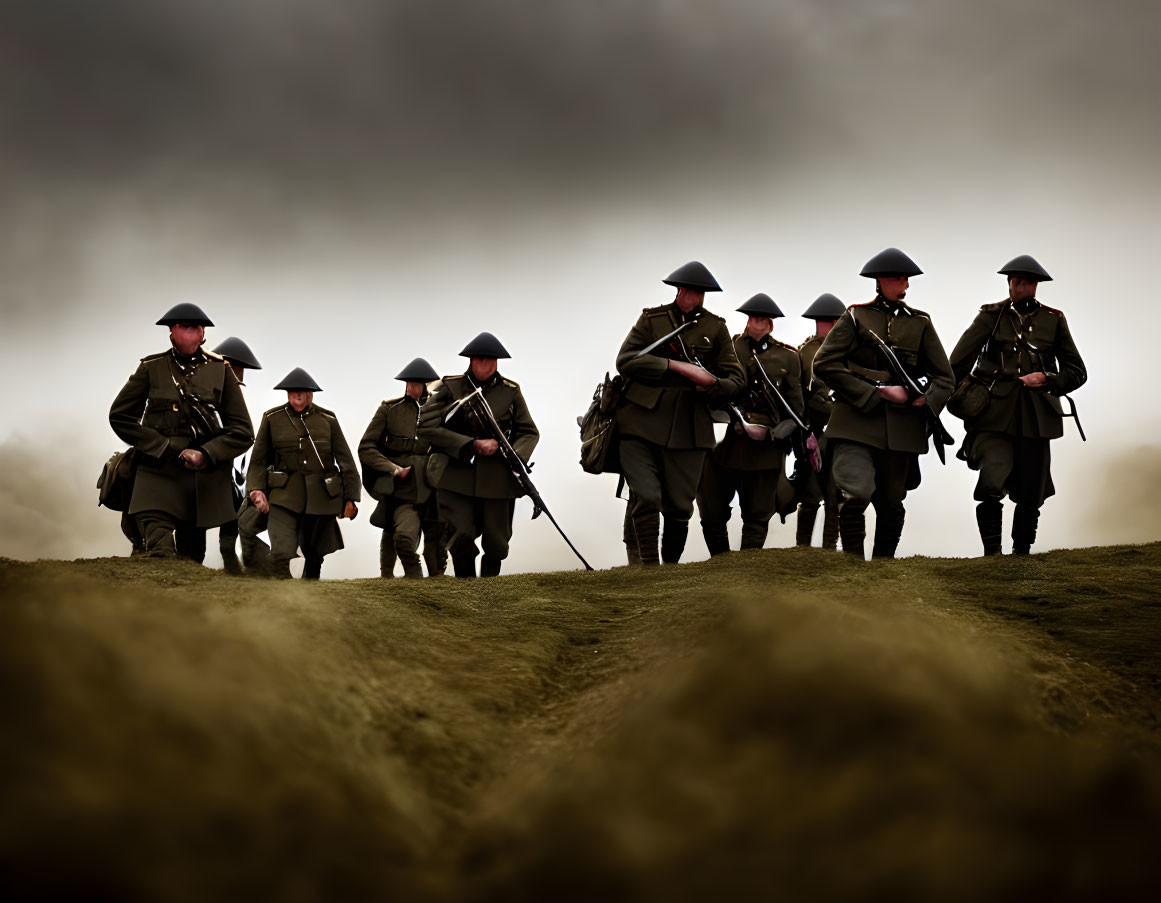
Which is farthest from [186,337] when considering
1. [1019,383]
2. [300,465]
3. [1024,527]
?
[1024,527]

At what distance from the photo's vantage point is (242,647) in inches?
244

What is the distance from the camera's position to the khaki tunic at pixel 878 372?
37.1 ft

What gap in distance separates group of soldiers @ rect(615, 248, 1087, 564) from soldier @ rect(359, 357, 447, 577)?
2.91 meters

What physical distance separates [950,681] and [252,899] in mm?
3251

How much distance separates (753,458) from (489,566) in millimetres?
2653

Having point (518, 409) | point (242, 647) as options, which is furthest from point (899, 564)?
point (242, 647)

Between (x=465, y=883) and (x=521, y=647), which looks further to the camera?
(x=521, y=647)

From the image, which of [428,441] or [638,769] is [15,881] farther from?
[428,441]

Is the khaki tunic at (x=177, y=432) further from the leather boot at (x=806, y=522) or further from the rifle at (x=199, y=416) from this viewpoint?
the leather boot at (x=806, y=522)

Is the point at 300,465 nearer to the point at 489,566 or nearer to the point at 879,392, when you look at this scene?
the point at 489,566

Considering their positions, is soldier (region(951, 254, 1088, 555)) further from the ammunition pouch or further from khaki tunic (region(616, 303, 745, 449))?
khaki tunic (region(616, 303, 745, 449))

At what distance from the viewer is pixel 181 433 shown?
11.2 meters

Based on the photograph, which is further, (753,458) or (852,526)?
(753,458)

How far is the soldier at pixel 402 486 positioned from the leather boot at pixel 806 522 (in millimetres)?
3850
